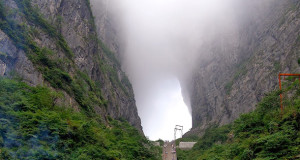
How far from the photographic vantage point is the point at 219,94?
68.7m

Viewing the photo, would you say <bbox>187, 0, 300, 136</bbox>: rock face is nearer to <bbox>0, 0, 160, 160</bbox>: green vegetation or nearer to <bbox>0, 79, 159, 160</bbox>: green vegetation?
<bbox>0, 0, 160, 160</bbox>: green vegetation

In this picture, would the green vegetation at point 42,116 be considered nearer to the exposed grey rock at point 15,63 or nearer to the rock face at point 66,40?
the rock face at point 66,40

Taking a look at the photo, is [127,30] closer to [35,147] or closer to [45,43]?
[45,43]

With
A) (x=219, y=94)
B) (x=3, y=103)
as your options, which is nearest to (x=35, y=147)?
(x=3, y=103)

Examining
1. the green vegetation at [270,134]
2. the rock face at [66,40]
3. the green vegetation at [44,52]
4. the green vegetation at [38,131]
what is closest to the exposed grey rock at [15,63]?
the rock face at [66,40]

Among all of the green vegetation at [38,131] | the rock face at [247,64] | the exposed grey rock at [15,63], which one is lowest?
the green vegetation at [38,131]

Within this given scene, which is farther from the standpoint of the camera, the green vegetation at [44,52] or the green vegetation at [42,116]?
the green vegetation at [44,52]

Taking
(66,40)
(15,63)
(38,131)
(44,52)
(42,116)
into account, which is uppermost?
(66,40)

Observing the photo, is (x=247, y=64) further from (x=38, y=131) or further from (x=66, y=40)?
(x=38, y=131)

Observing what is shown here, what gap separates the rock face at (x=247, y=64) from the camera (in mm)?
45938

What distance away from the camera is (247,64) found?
58.2 metres

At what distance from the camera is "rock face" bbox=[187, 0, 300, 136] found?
151ft

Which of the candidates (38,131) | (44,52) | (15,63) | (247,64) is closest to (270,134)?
(38,131)

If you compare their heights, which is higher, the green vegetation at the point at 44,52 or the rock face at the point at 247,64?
the rock face at the point at 247,64
